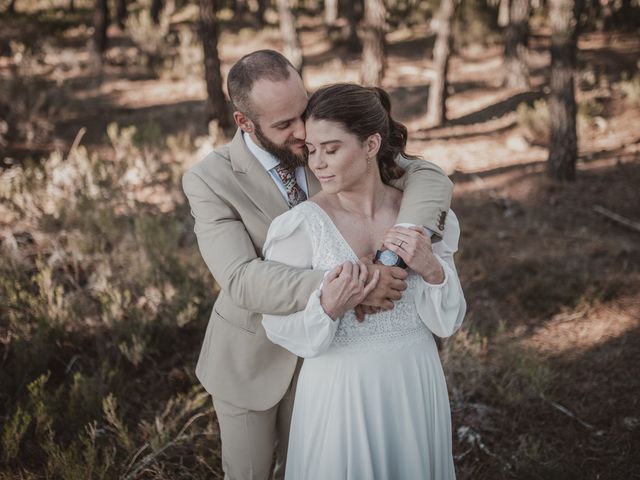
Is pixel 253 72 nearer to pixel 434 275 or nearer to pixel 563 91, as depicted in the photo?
pixel 434 275

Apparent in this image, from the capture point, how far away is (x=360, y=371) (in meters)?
2.00

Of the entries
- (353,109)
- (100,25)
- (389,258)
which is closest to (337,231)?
(389,258)

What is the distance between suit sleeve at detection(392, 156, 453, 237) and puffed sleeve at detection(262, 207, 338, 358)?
1.21ft

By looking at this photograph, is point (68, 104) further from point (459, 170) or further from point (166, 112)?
point (459, 170)

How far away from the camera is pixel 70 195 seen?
20.2 feet

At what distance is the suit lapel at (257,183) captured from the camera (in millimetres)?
2252

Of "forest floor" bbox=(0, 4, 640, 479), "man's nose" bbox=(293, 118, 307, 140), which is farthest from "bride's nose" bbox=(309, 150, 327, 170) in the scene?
"forest floor" bbox=(0, 4, 640, 479)

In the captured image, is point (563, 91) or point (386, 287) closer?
point (386, 287)

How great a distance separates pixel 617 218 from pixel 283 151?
551cm

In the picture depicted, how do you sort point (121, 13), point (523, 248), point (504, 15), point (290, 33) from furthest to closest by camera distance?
point (121, 13) → point (504, 15) → point (290, 33) → point (523, 248)

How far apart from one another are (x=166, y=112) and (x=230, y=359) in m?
9.64

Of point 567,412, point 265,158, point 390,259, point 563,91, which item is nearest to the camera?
point 390,259

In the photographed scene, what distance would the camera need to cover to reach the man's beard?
2.27 metres

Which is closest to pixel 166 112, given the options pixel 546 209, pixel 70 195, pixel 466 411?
pixel 70 195
